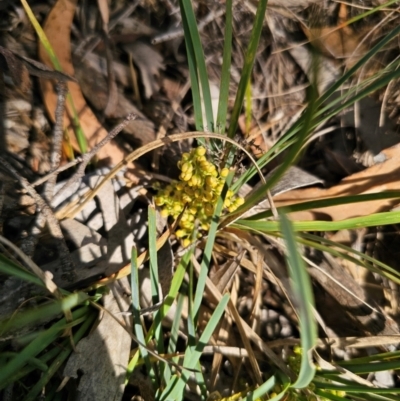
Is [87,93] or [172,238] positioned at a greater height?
[87,93]

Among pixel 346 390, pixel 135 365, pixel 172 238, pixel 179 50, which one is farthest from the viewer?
pixel 179 50

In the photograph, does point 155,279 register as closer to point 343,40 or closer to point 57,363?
point 57,363

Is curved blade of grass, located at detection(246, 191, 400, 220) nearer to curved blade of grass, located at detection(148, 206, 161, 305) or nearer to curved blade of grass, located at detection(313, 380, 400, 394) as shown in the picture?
curved blade of grass, located at detection(148, 206, 161, 305)

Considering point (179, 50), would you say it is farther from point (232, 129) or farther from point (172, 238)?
point (172, 238)

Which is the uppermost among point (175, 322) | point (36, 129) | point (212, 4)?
point (212, 4)

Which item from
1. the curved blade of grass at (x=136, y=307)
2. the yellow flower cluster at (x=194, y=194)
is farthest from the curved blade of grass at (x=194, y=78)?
the curved blade of grass at (x=136, y=307)

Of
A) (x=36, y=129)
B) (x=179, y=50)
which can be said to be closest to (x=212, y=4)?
(x=179, y=50)

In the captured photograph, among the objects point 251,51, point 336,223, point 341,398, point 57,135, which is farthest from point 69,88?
point 341,398
